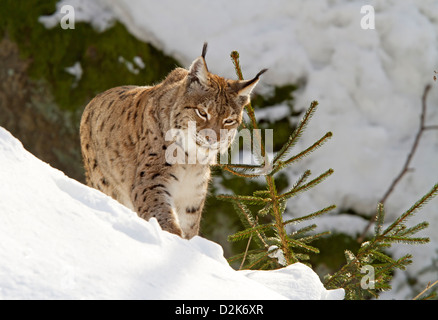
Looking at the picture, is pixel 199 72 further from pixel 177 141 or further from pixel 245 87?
pixel 177 141

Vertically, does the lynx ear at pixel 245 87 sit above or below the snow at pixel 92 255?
above

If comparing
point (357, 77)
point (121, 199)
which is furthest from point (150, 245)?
point (357, 77)

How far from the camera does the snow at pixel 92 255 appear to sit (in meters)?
1.73

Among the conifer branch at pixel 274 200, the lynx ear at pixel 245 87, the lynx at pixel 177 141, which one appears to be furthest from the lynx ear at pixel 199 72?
the conifer branch at pixel 274 200

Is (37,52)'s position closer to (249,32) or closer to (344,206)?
(249,32)

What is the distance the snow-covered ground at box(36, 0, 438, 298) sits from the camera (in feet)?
19.4

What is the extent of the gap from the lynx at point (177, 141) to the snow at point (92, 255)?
1749mm

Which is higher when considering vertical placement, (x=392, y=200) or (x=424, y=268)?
(x=392, y=200)

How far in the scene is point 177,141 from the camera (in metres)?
4.43

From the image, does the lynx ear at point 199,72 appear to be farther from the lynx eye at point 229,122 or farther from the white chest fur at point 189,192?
the white chest fur at point 189,192

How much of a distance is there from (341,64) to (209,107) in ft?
8.28

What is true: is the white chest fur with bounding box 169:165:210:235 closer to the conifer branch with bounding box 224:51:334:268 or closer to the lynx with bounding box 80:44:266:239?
the lynx with bounding box 80:44:266:239
